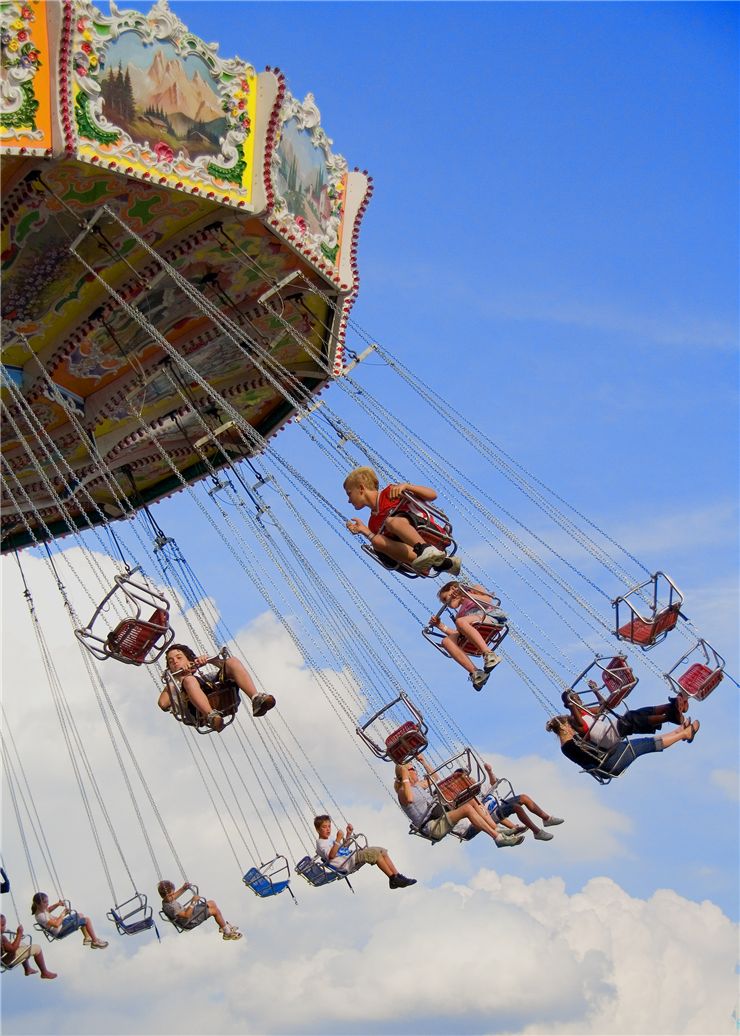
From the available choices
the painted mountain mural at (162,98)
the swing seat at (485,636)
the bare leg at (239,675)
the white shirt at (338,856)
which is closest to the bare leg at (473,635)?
the swing seat at (485,636)

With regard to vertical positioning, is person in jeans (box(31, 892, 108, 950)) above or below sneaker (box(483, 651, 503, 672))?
above

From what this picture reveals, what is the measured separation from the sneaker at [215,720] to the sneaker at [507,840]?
7.96ft

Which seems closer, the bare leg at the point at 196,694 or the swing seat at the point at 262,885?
the bare leg at the point at 196,694

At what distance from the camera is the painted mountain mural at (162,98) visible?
13.8 metres

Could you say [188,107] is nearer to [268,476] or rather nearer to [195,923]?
[268,476]

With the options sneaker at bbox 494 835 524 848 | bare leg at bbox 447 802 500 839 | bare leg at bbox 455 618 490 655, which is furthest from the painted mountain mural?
sneaker at bbox 494 835 524 848

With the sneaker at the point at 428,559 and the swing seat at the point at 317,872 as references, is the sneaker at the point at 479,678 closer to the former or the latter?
the sneaker at the point at 428,559

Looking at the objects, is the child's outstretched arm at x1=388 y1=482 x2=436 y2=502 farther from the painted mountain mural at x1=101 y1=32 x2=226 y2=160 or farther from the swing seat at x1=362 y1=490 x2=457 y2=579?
the painted mountain mural at x1=101 y1=32 x2=226 y2=160

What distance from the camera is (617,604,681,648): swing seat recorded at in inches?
496

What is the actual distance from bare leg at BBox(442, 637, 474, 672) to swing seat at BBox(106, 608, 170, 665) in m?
2.25

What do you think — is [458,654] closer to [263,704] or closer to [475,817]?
[475,817]

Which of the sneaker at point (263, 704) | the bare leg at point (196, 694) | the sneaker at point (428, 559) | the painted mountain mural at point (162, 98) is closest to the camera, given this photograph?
the sneaker at point (263, 704)

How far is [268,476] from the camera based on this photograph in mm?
15773

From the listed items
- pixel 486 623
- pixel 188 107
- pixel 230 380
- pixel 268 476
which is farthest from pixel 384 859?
pixel 188 107
